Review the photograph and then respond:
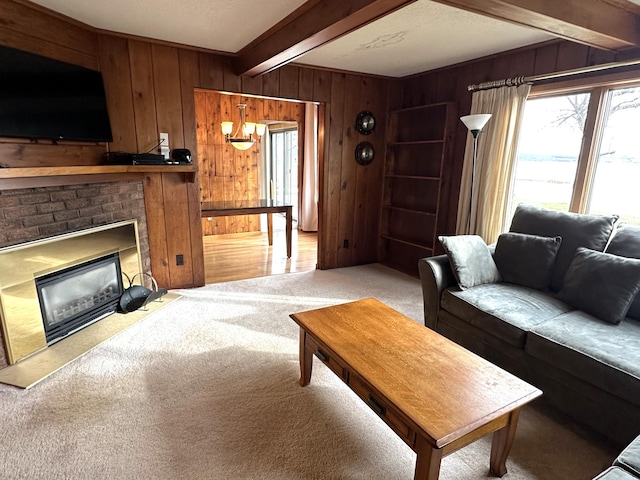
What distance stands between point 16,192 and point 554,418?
11.1ft

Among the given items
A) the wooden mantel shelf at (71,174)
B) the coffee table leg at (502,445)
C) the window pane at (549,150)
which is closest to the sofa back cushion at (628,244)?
the window pane at (549,150)

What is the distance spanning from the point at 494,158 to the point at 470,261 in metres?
1.18

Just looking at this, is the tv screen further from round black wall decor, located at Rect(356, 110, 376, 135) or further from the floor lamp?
the floor lamp

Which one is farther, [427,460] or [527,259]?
[527,259]

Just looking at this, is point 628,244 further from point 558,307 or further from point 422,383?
point 422,383

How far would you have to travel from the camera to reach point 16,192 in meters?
2.18

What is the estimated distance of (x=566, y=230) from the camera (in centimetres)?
247

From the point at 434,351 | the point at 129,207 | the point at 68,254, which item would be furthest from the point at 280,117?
the point at 434,351

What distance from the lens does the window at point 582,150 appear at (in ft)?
8.31

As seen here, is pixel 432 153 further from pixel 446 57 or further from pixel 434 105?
pixel 446 57

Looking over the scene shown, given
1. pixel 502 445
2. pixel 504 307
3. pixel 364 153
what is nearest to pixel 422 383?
pixel 502 445

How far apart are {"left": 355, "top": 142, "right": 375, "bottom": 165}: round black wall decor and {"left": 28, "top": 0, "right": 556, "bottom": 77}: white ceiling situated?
1026 mm

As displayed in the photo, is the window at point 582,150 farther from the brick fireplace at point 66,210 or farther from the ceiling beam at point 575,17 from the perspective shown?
the brick fireplace at point 66,210

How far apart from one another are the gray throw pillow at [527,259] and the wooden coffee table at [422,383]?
1105mm
